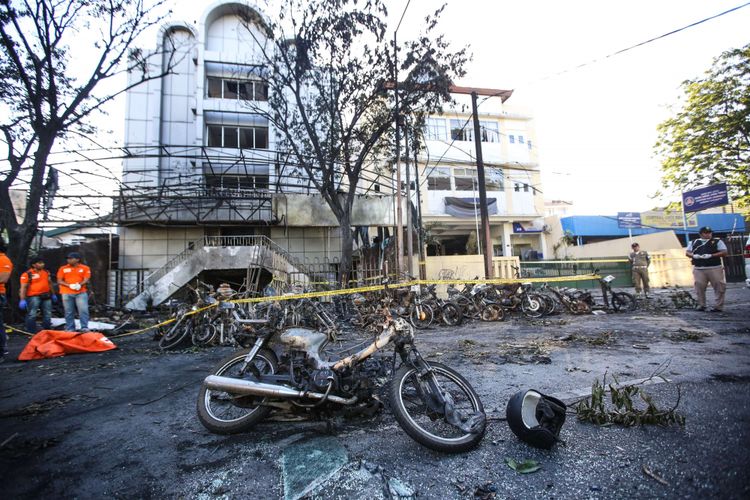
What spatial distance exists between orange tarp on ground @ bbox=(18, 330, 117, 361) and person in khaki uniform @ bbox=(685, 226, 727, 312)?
44.0 feet

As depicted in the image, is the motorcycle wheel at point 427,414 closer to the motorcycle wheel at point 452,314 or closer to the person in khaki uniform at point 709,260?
the motorcycle wheel at point 452,314

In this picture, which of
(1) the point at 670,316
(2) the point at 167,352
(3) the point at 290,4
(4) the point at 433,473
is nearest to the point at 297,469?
(4) the point at 433,473

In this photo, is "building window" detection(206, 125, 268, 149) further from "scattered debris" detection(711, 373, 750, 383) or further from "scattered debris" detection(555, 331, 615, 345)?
"scattered debris" detection(711, 373, 750, 383)

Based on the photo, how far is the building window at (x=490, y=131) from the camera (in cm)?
2645

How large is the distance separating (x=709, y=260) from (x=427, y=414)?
950 cm

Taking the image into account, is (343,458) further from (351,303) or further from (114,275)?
(114,275)

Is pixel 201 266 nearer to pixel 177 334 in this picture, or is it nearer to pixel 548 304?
pixel 177 334

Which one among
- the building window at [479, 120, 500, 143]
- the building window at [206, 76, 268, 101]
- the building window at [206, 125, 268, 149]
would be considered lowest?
the building window at [206, 125, 268, 149]

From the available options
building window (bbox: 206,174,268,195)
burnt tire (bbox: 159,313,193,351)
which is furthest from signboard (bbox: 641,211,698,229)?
burnt tire (bbox: 159,313,193,351)

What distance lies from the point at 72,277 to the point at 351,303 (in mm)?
6844

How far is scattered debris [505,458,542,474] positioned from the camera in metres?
2.13

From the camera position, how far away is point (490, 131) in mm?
26641

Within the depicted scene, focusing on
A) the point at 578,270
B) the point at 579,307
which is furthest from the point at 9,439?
the point at 578,270

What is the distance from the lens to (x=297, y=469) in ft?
7.34
